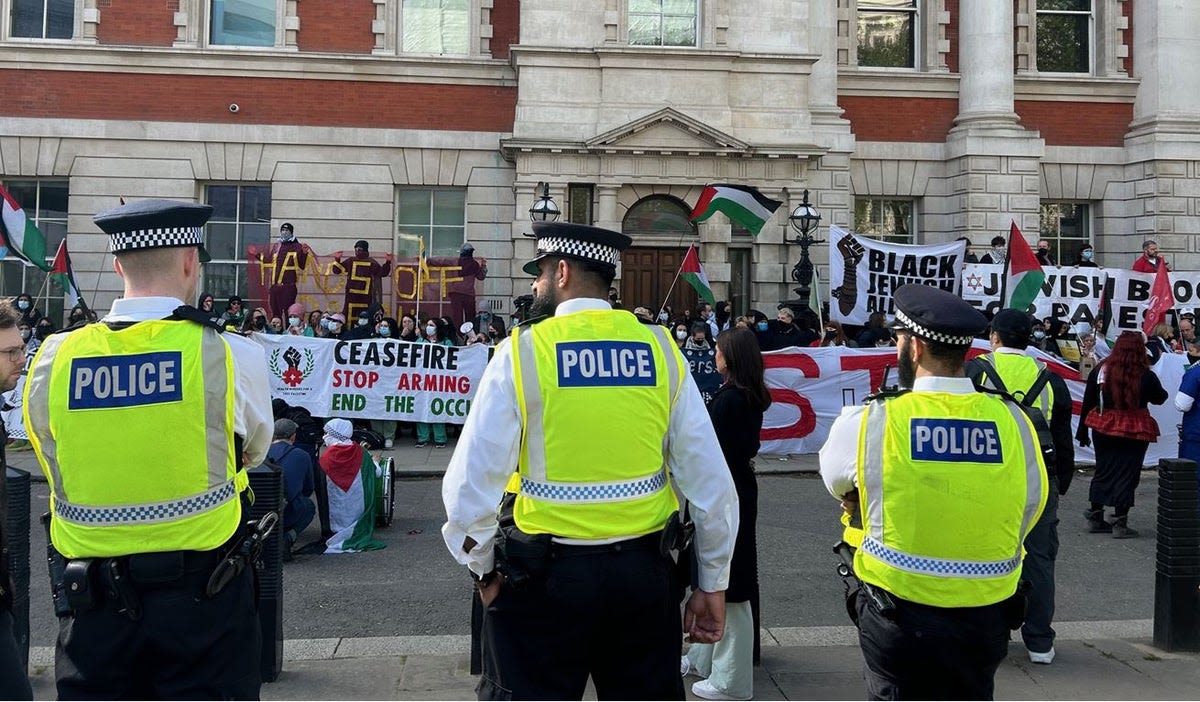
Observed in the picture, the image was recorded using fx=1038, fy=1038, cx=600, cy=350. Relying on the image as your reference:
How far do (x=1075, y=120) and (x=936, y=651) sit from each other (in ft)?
73.9

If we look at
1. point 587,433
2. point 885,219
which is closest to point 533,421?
point 587,433

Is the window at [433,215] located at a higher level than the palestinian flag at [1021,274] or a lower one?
higher

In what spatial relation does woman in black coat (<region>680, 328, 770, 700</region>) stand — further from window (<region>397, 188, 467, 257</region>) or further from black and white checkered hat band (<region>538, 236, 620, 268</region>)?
window (<region>397, 188, 467, 257</region>)

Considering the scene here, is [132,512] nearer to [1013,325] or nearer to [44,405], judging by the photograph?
[44,405]

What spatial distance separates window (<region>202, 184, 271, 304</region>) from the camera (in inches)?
819

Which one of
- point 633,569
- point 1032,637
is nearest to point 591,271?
point 633,569

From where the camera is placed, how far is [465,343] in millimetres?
16734

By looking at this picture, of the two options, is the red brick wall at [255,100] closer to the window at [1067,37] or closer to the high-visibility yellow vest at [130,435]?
the window at [1067,37]

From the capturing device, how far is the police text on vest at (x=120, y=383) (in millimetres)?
3248

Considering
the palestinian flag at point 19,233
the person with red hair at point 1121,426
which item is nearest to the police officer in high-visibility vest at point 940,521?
the person with red hair at point 1121,426

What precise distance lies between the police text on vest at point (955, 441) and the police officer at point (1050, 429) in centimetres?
219

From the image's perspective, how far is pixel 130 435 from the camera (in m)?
3.24

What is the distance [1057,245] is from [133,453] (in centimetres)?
2330

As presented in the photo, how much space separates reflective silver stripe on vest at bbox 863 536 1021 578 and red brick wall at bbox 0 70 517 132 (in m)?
18.4
